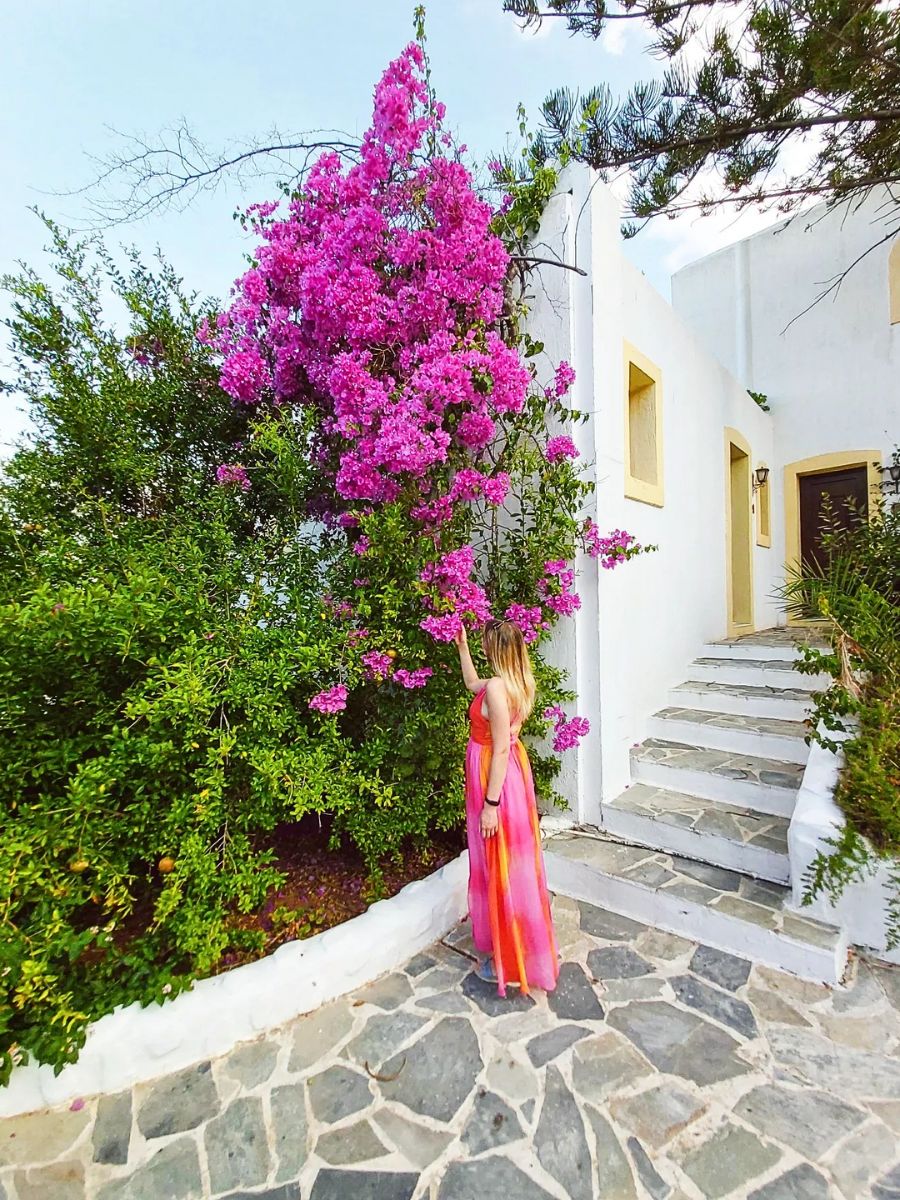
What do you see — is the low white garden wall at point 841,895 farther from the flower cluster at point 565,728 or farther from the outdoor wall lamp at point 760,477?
the outdoor wall lamp at point 760,477

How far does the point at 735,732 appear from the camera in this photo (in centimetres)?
438

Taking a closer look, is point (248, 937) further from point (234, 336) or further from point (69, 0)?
point (69, 0)

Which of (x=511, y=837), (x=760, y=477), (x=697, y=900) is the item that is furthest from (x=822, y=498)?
(x=511, y=837)

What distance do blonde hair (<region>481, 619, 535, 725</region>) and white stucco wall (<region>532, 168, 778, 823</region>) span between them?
1.46 metres

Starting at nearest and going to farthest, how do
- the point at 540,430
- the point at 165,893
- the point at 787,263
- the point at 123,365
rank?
1. the point at 165,893
2. the point at 540,430
3. the point at 123,365
4. the point at 787,263

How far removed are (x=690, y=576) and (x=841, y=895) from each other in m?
3.50

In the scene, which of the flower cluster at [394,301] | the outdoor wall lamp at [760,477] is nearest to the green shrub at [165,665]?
the flower cluster at [394,301]

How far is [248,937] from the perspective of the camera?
2.66 m

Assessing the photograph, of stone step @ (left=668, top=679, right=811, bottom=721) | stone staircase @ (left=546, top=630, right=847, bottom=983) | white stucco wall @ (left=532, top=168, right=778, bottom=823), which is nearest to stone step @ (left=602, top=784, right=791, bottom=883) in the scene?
stone staircase @ (left=546, top=630, right=847, bottom=983)

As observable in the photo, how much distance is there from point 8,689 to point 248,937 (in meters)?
1.59

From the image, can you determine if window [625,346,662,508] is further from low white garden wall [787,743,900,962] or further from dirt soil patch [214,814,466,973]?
dirt soil patch [214,814,466,973]

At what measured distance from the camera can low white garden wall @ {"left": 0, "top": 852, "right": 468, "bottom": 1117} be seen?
2.12 m

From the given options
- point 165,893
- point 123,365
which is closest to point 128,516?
point 123,365

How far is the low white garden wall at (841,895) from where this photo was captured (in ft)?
8.78
